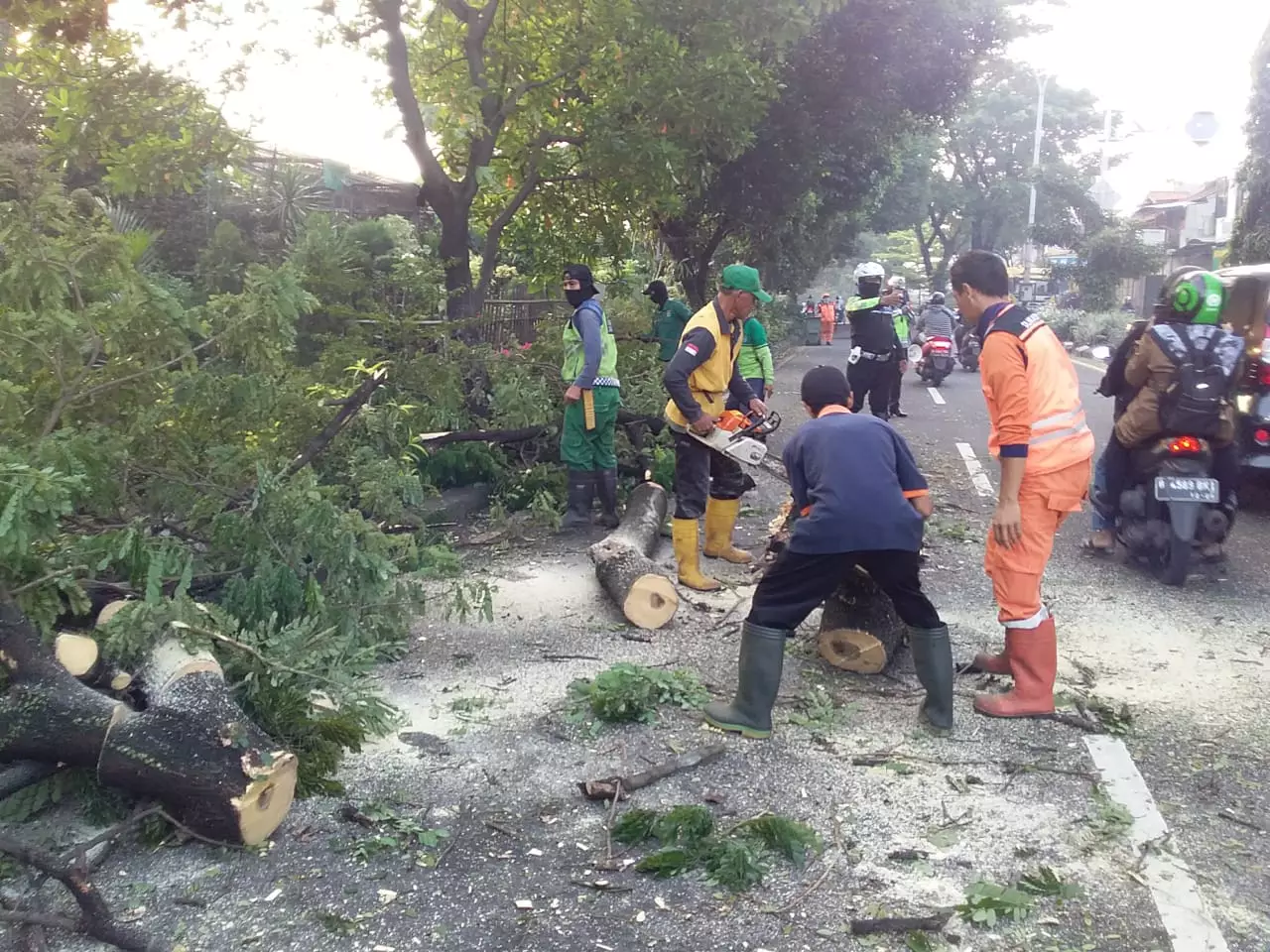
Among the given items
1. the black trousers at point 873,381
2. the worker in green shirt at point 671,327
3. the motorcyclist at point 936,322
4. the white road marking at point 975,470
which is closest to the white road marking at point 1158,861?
the white road marking at point 975,470

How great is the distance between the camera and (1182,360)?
625 centimetres

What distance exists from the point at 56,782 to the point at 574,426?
4.43 meters

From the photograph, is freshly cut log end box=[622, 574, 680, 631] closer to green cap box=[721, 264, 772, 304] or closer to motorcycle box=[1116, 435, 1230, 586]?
green cap box=[721, 264, 772, 304]

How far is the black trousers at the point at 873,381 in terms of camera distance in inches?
433

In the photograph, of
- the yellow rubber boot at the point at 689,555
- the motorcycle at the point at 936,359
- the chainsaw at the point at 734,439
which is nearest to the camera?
the chainsaw at the point at 734,439

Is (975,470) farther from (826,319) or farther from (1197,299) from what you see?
(826,319)

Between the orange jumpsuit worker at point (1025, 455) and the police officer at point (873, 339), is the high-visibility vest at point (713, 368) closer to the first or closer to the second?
the orange jumpsuit worker at point (1025, 455)

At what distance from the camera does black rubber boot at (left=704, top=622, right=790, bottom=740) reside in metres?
4.16

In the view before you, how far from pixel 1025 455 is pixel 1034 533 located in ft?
1.13

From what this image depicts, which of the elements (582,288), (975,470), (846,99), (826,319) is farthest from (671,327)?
(826,319)

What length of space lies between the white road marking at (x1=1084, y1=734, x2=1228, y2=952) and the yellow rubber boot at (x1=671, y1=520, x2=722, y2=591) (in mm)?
2433

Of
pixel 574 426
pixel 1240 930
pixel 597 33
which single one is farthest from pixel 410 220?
pixel 1240 930

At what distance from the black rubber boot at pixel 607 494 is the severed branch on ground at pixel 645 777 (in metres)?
3.69

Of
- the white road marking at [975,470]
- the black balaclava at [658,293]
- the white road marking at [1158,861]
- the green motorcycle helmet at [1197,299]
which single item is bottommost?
the white road marking at [975,470]
